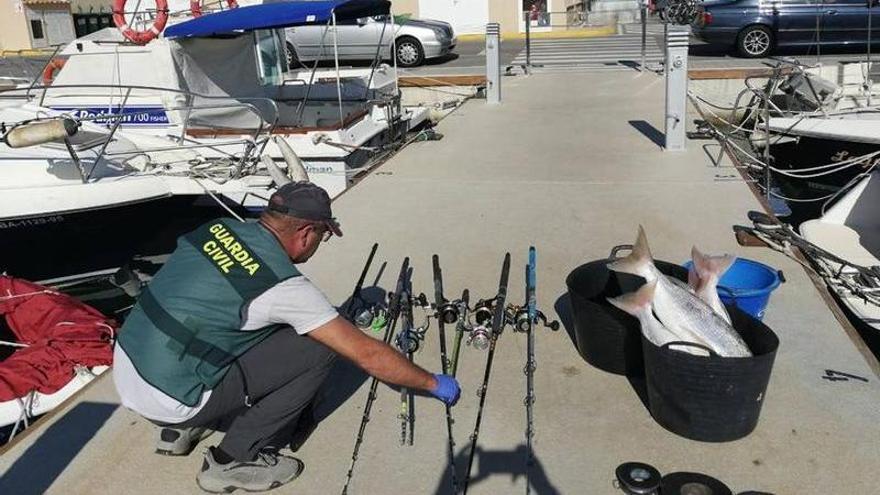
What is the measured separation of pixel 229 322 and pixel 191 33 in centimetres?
728

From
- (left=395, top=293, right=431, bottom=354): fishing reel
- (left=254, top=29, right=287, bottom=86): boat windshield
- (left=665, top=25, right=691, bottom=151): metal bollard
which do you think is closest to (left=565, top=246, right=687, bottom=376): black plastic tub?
(left=395, top=293, right=431, bottom=354): fishing reel

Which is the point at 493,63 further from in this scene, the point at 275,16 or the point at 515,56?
the point at 515,56

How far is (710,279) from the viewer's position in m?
3.55

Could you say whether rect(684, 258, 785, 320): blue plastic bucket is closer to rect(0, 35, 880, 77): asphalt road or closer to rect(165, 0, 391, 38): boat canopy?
rect(165, 0, 391, 38): boat canopy

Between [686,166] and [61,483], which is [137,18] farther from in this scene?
[61,483]

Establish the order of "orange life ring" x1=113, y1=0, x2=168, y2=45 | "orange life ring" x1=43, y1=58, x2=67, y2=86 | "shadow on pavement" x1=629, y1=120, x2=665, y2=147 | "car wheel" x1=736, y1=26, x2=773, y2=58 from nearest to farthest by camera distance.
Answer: "shadow on pavement" x1=629, y1=120, x2=665, y2=147 → "orange life ring" x1=113, y1=0, x2=168, y2=45 → "orange life ring" x1=43, y1=58, x2=67, y2=86 → "car wheel" x1=736, y1=26, x2=773, y2=58

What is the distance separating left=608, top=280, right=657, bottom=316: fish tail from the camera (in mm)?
3428

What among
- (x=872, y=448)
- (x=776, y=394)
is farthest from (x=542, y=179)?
(x=872, y=448)

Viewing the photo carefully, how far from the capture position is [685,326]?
3367 millimetres

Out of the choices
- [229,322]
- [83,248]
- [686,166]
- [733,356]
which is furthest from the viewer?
[686,166]

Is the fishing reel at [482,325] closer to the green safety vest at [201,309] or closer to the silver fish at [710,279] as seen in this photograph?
the silver fish at [710,279]

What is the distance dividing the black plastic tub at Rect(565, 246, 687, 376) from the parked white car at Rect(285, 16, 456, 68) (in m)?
13.7

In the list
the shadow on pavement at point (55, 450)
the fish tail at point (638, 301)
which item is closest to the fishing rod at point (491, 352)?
the fish tail at point (638, 301)

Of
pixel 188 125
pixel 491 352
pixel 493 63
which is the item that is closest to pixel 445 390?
pixel 491 352
